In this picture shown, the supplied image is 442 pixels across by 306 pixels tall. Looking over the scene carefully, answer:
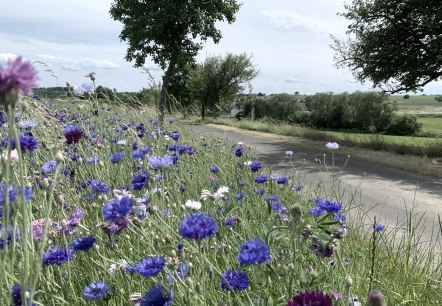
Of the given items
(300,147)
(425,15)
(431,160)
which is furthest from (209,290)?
(425,15)

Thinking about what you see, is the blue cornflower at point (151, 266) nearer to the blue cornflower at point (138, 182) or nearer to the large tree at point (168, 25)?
the blue cornflower at point (138, 182)

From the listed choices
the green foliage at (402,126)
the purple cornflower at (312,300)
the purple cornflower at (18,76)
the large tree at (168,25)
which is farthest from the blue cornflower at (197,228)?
the green foliage at (402,126)

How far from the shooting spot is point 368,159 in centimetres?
1080

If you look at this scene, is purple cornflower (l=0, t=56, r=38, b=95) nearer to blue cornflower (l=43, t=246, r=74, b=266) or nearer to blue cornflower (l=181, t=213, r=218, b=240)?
blue cornflower (l=181, t=213, r=218, b=240)

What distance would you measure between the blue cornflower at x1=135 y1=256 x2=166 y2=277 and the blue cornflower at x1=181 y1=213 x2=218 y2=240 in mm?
181

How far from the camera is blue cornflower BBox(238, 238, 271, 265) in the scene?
52.6 inches

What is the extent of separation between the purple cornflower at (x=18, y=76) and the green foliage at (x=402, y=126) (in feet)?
94.0

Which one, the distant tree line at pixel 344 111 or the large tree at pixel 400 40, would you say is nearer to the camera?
the large tree at pixel 400 40

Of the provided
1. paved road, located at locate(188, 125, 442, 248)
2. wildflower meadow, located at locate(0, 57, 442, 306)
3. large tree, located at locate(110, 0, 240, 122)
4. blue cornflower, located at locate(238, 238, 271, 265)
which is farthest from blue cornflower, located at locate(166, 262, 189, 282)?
large tree, located at locate(110, 0, 240, 122)

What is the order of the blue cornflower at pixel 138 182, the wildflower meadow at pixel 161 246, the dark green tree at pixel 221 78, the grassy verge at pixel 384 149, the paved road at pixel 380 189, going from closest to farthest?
the wildflower meadow at pixel 161 246 < the blue cornflower at pixel 138 182 < the paved road at pixel 380 189 < the grassy verge at pixel 384 149 < the dark green tree at pixel 221 78

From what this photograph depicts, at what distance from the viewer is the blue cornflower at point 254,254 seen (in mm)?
1336

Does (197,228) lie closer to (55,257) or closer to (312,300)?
(312,300)

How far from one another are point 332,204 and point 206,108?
3763cm

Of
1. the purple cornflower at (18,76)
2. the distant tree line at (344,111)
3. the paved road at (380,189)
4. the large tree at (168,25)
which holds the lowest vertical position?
the paved road at (380,189)
